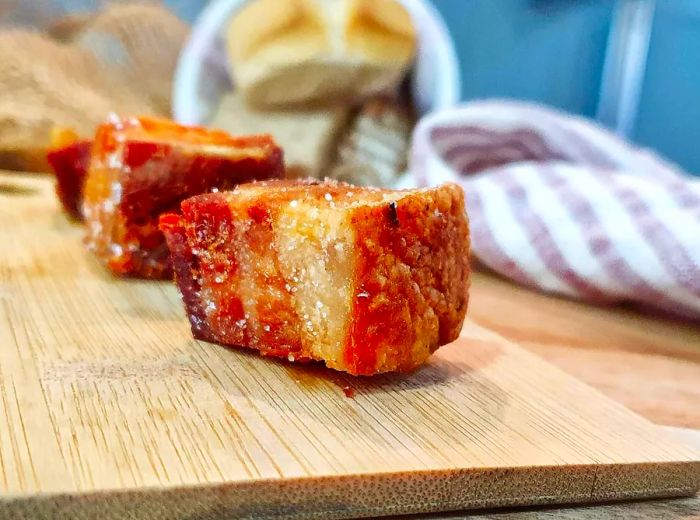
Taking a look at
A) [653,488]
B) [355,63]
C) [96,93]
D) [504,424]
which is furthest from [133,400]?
[96,93]

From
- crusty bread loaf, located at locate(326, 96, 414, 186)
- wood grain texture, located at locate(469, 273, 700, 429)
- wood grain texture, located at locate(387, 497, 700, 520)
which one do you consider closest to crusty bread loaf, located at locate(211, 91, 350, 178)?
crusty bread loaf, located at locate(326, 96, 414, 186)

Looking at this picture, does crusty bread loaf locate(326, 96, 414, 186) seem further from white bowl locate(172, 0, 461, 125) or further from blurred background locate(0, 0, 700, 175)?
blurred background locate(0, 0, 700, 175)

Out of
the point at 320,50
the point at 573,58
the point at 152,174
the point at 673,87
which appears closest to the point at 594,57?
the point at 573,58

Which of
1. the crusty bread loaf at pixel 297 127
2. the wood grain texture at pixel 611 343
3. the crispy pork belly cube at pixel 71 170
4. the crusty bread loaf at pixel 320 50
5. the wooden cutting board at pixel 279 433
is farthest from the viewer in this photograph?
the crusty bread loaf at pixel 297 127

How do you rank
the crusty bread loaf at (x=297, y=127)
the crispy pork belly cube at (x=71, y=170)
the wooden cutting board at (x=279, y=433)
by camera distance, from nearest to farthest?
the wooden cutting board at (x=279, y=433), the crispy pork belly cube at (x=71, y=170), the crusty bread loaf at (x=297, y=127)

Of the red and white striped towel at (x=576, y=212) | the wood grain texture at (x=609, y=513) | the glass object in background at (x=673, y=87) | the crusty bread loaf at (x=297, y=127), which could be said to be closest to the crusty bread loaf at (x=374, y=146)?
the crusty bread loaf at (x=297, y=127)

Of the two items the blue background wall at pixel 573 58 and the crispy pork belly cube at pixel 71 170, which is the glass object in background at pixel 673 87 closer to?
the blue background wall at pixel 573 58
